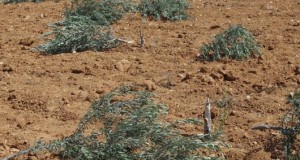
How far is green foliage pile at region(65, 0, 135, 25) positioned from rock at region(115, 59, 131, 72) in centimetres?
140

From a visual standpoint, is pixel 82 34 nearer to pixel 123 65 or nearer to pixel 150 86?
pixel 123 65

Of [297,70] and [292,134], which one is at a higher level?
[292,134]

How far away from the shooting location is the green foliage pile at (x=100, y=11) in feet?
25.0

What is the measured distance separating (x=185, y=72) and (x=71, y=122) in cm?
146

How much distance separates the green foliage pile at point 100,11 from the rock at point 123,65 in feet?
4.59

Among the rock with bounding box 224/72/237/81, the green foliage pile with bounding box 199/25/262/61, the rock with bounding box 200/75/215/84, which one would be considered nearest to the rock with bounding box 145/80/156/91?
the rock with bounding box 200/75/215/84

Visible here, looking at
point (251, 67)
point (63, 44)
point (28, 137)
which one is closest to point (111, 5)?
point (63, 44)

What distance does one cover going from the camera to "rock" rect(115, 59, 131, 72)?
6143mm

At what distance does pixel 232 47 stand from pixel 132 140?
276cm

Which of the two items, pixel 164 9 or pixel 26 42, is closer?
pixel 26 42

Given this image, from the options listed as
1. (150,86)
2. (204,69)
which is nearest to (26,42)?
(150,86)

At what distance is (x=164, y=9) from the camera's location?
790 centimetres

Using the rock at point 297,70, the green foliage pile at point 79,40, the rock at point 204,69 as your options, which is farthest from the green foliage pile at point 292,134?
the green foliage pile at point 79,40

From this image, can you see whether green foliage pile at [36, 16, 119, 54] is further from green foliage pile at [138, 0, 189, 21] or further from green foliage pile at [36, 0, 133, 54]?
green foliage pile at [138, 0, 189, 21]
